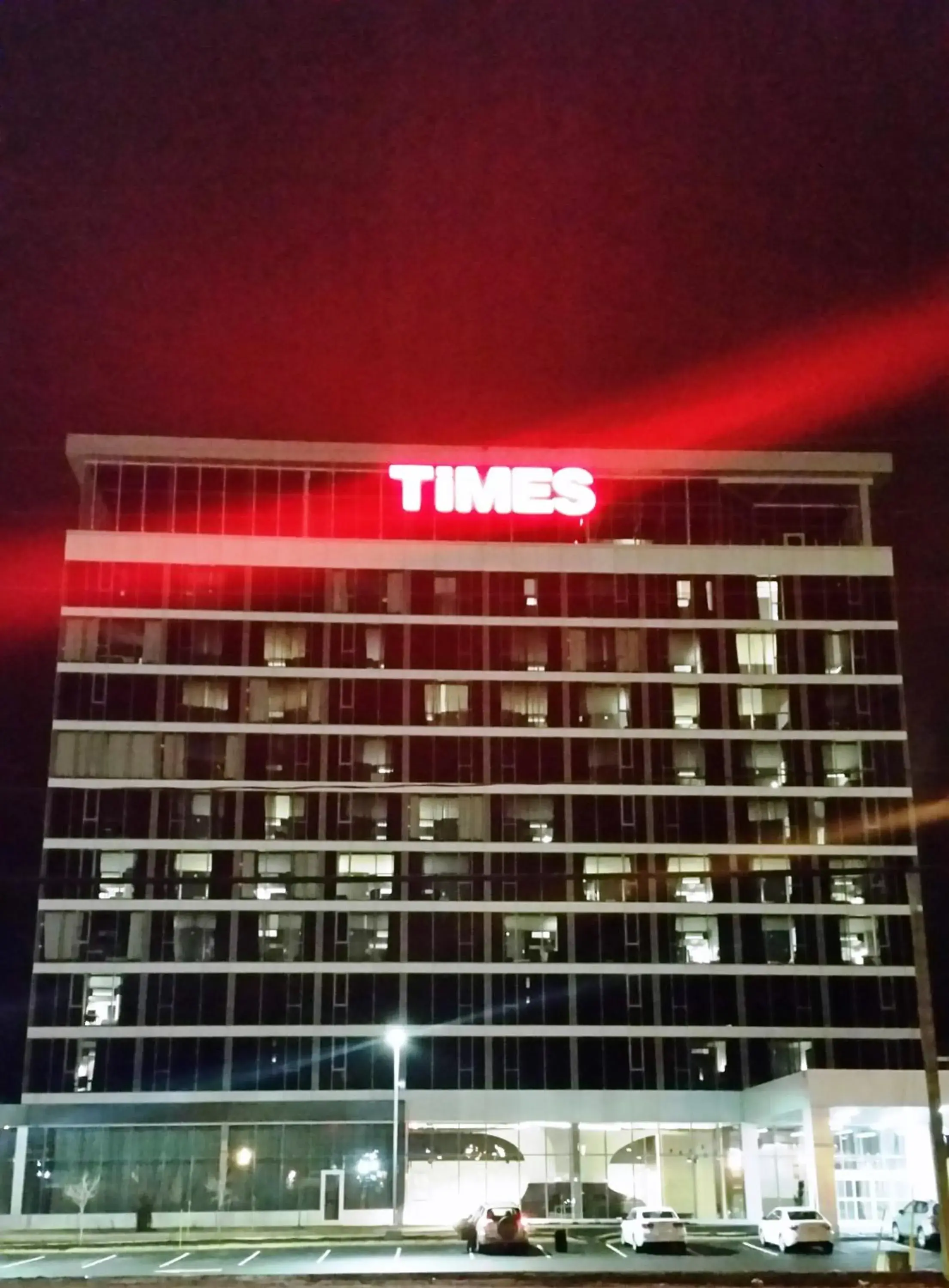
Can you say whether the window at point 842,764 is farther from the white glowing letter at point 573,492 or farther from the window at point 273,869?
the window at point 273,869

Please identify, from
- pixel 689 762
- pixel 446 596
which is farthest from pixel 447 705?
pixel 689 762

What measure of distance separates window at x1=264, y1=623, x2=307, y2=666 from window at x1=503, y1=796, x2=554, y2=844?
14129mm

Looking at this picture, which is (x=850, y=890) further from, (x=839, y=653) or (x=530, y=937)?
(x=530, y=937)

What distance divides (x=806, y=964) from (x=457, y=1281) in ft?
151

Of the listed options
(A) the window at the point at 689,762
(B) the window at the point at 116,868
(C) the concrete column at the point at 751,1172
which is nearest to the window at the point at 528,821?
(A) the window at the point at 689,762

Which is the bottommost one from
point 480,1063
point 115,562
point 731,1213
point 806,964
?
point 731,1213

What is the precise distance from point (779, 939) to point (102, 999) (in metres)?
35.2

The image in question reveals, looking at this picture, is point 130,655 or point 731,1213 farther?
point 130,655

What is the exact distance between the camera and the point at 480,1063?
6944 centimetres

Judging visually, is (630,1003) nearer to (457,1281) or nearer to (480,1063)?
(480,1063)

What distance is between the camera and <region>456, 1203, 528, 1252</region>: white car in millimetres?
43312

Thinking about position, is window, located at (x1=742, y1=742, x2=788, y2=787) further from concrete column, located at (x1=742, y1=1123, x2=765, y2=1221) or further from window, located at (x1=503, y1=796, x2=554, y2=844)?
concrete column, located at (x1=742, y1=1123, x2=765, y2=1221)

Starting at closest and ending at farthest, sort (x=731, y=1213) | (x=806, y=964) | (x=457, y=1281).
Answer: (x=457, y=1281) < (x=731, y=1213) < (x=806, y=964)

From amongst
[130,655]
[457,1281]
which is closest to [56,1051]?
[130,655]
